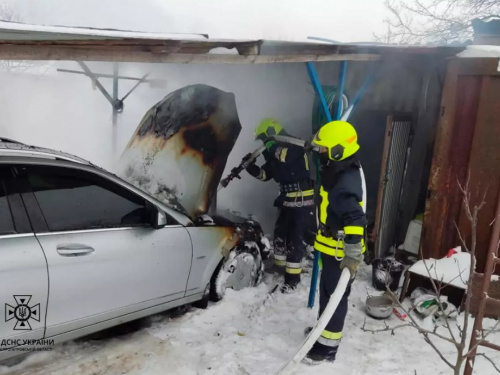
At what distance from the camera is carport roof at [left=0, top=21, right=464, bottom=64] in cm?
189

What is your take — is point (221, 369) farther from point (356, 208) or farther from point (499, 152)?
point (499, 152)

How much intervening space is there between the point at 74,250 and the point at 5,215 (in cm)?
49

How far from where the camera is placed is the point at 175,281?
12.3 ft

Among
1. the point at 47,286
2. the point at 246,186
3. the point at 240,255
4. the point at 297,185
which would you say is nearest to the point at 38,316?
the point at 47,286

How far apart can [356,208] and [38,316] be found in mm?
2378

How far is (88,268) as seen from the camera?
3.08 meters

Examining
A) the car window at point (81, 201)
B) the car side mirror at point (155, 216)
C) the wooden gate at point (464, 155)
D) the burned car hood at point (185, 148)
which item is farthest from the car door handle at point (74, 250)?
the wooden gate at point (464, 155)

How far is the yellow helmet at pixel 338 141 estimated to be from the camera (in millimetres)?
3422

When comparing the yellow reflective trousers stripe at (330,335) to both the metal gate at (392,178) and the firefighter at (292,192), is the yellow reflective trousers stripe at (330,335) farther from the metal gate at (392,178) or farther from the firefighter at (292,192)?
the metal gate at (392,178)

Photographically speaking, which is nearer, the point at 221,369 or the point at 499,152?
the point at 221,369

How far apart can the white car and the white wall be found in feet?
6.51

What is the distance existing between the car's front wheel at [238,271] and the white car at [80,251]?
26 cm

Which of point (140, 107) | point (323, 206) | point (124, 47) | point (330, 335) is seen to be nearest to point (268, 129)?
point (323, 206)

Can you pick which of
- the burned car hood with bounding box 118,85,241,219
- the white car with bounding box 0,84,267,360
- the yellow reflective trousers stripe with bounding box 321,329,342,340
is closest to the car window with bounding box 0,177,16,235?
the white car with bounding box 0,84,267,360
